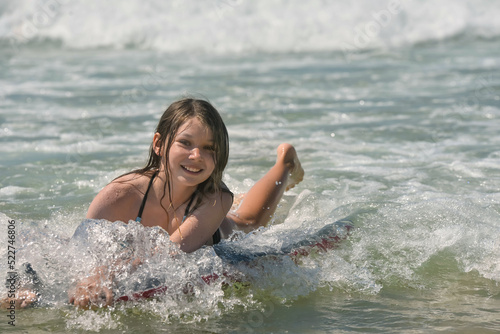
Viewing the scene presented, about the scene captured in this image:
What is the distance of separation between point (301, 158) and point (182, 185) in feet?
8.48

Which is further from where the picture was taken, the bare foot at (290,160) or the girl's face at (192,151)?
the bare foot at (290,160)

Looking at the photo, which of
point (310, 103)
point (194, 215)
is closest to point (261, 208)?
point (194, 215)

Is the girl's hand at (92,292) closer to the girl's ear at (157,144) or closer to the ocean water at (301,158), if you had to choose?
the ocean water at (301,158)

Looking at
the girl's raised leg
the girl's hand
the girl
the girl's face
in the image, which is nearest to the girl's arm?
the girl

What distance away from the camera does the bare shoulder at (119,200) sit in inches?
135

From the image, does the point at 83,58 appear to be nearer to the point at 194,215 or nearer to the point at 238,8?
the point at 238,8

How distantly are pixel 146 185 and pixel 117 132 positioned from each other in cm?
358

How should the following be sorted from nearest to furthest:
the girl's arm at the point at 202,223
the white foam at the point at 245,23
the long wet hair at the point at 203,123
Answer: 1. the girl's arm at the point at 202,223
2. the long wet hair at the point at 203,123
3. the white foam at the point at 245,23

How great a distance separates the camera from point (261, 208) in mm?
4402

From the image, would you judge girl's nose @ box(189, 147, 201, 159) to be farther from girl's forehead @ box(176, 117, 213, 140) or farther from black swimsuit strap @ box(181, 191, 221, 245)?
black swimsuit strap @ box(181, 191, 221, 245)

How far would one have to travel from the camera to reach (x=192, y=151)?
3.48 meters

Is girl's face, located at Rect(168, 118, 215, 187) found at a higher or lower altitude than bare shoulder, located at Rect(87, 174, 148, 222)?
higher

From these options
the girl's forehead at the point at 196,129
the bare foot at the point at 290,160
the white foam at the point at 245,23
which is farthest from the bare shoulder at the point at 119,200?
the white foam at the point at 245,23

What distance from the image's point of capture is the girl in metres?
3.47
